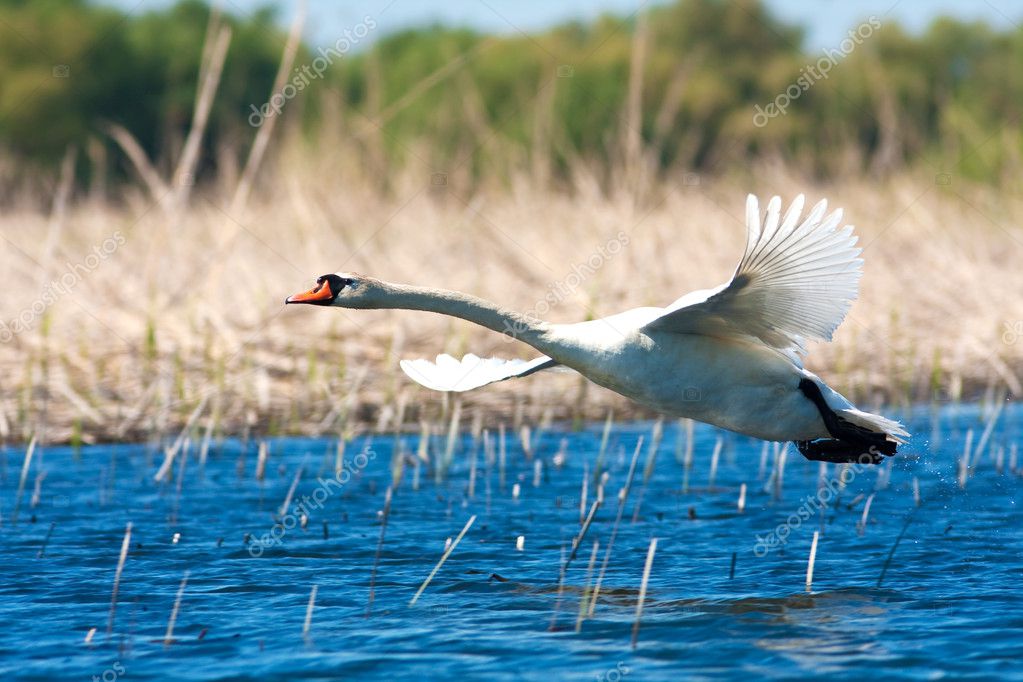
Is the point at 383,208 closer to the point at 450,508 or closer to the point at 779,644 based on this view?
the point at 450,508

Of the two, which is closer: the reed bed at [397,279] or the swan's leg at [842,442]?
the swan's leg at [842,442]

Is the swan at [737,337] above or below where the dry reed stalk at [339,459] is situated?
above

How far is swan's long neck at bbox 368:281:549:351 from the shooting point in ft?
19.9

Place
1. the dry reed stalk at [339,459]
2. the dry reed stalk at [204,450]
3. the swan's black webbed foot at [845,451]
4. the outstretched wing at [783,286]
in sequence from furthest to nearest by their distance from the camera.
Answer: the dry reed stalk at [204,450] → the dry reed stalk at [339,459] → the swan's black webbed foot at [845,451] → the outstretched wing at [783,286]

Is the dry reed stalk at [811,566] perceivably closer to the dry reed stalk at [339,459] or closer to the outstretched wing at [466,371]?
the outstretched wing at [466,371]

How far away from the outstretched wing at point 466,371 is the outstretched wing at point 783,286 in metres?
0.89

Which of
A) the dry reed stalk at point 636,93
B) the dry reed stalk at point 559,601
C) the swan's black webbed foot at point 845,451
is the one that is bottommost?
the dry reed stalk at point 559,601

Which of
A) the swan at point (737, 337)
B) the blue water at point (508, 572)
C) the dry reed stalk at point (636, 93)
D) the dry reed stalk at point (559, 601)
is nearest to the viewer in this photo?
the blue water at point (508, 572)

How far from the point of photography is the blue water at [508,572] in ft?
17.3

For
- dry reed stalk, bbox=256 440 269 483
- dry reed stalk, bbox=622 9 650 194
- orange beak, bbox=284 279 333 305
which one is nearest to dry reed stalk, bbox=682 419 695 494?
dry reed stalk, bbox=256 440 269 483

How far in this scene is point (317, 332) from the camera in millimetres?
11969

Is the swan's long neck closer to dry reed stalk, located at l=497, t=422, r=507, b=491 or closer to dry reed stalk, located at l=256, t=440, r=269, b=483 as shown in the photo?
dry reed stalk, located at l=497, t=422, r=507, b=491

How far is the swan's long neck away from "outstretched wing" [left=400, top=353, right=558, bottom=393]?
56 centimetres

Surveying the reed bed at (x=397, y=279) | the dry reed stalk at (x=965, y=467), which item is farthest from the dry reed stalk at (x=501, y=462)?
the dry reed stalk at (x=965, y=467)
